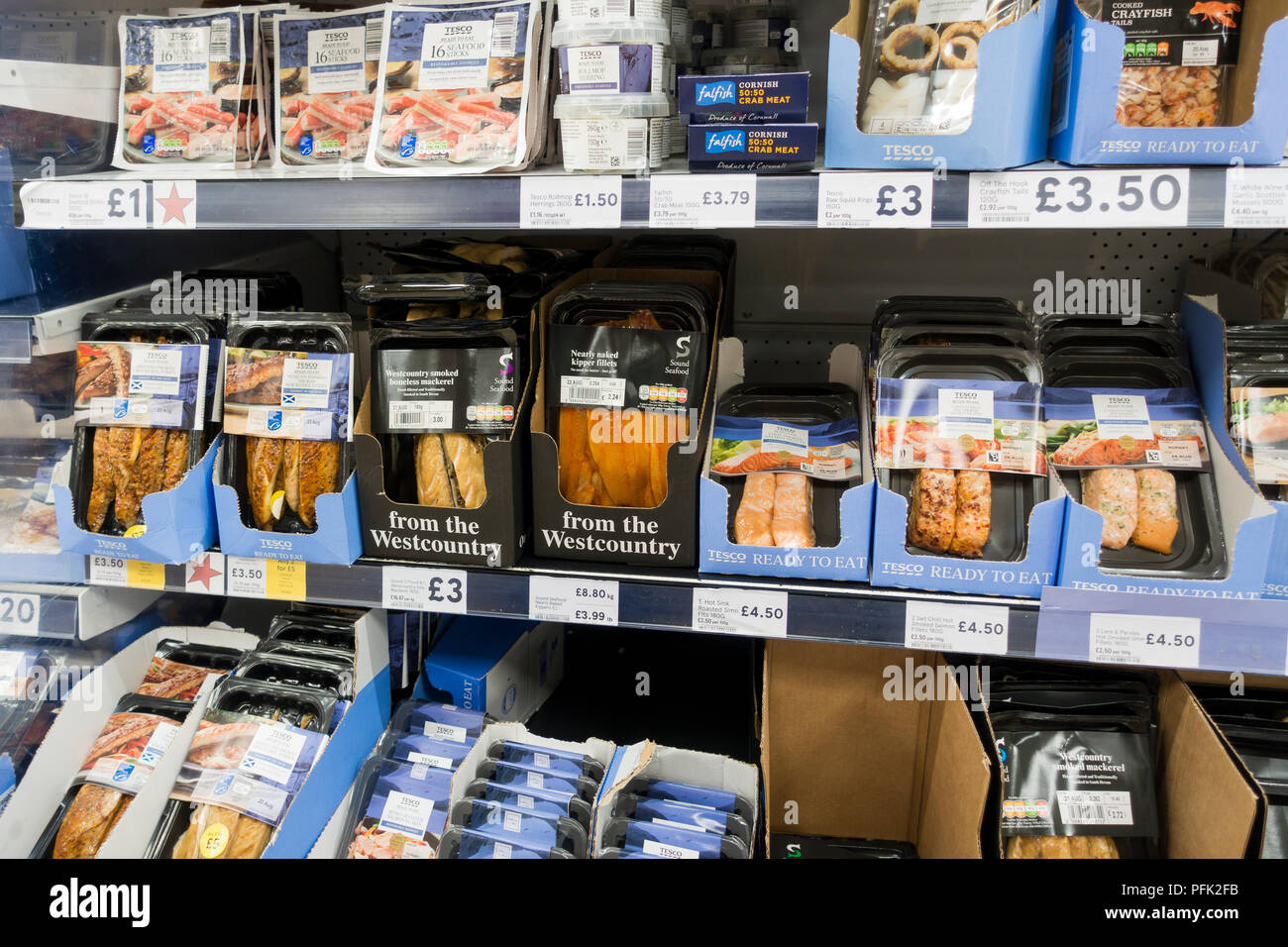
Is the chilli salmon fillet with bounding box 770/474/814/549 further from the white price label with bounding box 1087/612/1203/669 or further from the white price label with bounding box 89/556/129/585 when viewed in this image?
the white price label with bounding box 89/556/129/585

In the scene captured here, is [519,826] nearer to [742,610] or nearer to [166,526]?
[742,610]

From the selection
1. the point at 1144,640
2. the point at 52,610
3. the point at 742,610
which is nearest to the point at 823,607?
the point at 742,610

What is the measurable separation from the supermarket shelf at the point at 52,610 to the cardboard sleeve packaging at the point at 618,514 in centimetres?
91

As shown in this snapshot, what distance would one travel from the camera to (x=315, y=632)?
1824mm

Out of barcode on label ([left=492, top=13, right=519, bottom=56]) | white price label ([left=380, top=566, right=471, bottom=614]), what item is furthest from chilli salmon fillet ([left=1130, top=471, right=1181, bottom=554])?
barcode on label ([left=492, top=13, right=519, bottom=56])

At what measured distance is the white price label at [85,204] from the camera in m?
1.46

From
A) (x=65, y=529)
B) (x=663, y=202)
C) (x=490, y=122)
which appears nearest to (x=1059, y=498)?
(x=663, y=202)

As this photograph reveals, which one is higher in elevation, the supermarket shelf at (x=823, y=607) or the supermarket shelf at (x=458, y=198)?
the supermarket shelf at (x=458, y=198)

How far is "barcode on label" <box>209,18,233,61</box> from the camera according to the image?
1641 mm

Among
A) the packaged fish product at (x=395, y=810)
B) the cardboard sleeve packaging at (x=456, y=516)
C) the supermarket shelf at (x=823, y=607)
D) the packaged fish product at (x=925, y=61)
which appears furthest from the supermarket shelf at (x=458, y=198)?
the packaged fish product at (x=395, y=810)

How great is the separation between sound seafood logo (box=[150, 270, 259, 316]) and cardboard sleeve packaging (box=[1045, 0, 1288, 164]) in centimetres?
133

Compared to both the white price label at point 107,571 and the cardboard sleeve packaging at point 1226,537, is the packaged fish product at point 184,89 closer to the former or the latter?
the white price label at point 107,571

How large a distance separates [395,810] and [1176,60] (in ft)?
6.00
